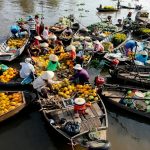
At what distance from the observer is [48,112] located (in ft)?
41.2

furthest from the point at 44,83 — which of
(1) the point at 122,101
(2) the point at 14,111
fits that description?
(1) the point at 122,101

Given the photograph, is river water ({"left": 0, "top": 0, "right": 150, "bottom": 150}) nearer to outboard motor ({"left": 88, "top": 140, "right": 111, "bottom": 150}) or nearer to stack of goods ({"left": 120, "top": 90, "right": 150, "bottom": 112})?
stack of goods ({"left": 120, "top": 90, "right": 150, "bottom": 112})

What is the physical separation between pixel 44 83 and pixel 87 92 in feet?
7.04

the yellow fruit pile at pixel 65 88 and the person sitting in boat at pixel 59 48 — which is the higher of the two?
the person sitting in boat at pixel 59 48

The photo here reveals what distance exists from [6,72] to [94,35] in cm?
969

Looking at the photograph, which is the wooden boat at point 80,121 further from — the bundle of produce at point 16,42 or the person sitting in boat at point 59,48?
the bundle of produce at point 16,42

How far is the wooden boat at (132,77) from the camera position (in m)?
16.4

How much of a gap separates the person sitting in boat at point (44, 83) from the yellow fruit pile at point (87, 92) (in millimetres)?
1459

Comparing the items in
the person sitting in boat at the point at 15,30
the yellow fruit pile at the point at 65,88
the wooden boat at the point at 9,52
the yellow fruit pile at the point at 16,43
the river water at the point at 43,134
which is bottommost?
the river water at the point at 43,134

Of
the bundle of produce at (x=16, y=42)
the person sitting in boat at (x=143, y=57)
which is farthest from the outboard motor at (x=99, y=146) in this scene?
the bundle of produce at (x=16, y=42)

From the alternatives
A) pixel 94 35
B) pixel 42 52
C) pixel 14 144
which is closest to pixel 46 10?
pixel 94 35

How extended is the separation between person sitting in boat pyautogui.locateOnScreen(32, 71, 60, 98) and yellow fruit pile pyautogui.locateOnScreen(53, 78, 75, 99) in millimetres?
537

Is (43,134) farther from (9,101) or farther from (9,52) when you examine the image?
(9,52)

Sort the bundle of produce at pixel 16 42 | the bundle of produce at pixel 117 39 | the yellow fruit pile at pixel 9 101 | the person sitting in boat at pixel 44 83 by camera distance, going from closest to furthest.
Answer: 1. the yellow fruit pile at pixel 9 101
2. the person sitting in boat at pixel 44 83
3. the bundle of produce at pixel 16 42
4. the bundle of produce at pixel 117 39
